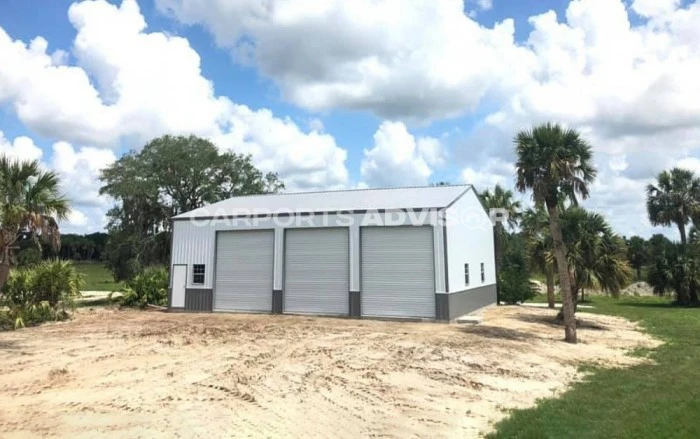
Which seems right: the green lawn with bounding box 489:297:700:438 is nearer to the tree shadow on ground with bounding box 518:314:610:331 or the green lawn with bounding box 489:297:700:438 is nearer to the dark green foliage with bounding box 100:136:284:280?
the tree shadow on ground with bounding box 518:314:610:331

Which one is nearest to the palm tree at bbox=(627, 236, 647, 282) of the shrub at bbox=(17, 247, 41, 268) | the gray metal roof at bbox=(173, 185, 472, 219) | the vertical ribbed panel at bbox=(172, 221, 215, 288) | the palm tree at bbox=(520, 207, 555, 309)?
the palm tree at bbox=(520, 207, 555, 309)

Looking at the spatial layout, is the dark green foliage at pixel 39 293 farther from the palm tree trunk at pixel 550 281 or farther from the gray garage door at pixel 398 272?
the palm tree trunk at pixel 550 281

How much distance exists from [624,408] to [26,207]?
13.9 m

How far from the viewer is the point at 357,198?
79.6 ft

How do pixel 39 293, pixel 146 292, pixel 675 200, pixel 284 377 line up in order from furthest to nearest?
pixel 675 200, pixel 146 292, pixel 39 293, pixel 284 377

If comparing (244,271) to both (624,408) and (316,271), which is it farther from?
(624,408)

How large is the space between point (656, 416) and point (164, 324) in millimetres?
16493

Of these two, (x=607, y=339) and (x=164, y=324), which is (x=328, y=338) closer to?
(x=164, y=324)

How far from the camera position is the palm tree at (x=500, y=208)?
32844mm

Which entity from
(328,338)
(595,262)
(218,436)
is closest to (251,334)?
(328,338)

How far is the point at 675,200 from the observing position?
121ft

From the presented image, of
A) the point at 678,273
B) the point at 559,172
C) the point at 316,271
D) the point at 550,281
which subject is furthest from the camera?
the point at 678,273

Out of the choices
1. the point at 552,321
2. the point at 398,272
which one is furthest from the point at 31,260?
the point at 552,321

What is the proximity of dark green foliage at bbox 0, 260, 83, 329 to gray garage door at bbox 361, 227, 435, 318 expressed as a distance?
12100 millimetres
